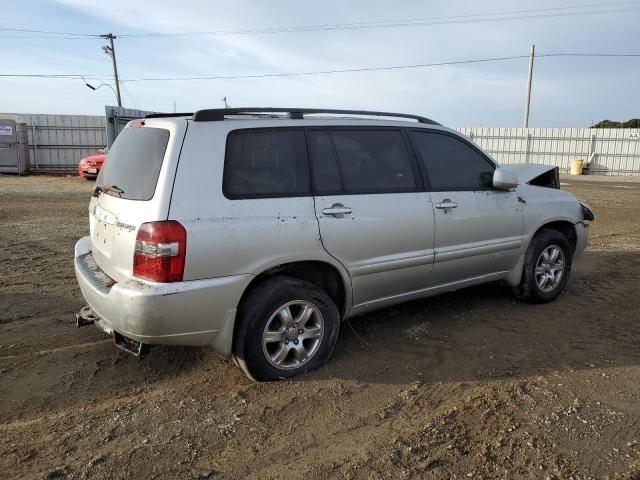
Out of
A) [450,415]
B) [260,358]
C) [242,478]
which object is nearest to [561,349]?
[450,415]

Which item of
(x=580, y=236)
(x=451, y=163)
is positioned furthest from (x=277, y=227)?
(x=580, y=236)

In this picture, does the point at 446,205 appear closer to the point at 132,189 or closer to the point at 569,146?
the point at 132,189

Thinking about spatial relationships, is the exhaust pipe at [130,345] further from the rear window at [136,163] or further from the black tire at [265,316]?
the rear window at [136,163]

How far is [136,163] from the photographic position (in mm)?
3475

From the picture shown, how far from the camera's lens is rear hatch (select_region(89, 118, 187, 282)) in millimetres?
3154

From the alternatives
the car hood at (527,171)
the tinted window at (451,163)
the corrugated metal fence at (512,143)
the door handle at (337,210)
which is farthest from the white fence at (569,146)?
the door handle at (337,210)

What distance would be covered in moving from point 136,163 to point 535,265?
3749 millimetres

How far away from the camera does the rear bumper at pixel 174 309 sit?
306cm

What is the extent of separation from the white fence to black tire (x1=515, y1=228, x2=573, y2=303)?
26.1 m

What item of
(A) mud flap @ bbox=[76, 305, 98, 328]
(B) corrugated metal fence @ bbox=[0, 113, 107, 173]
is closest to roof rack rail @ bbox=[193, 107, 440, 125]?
(A) mud flap @ bbox=[76, 305, 98, 328]

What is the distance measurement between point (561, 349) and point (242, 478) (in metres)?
2.78

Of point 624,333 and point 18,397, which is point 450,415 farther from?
point 18,397

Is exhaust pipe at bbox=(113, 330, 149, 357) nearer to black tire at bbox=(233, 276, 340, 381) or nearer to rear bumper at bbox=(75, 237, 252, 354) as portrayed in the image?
rear bumper at bbox=(75, 237, 252, 354)

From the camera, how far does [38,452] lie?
284 centimetres
